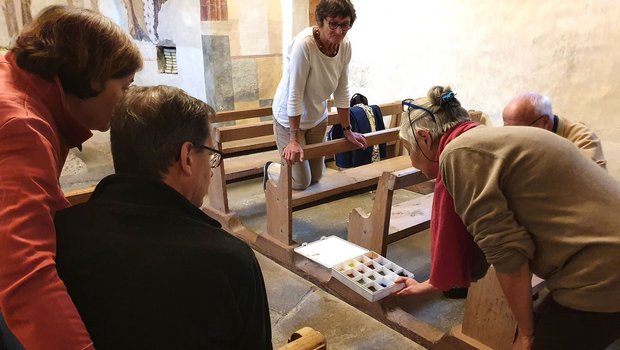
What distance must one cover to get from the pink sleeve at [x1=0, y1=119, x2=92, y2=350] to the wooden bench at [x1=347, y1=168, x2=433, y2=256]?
5.90ft

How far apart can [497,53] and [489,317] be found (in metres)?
2.82

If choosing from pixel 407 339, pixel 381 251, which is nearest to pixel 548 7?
pixel 381 251

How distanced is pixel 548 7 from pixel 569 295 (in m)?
3.16

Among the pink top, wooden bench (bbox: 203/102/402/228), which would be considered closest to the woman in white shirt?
wooden bench (bbox: 203/102/402/228)

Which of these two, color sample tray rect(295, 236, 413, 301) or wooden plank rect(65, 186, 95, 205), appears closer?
wooden plank rect(65, 186, 95, 205)

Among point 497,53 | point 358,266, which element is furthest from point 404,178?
point 497,53

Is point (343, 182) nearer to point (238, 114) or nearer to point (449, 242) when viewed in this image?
point (238, 114)

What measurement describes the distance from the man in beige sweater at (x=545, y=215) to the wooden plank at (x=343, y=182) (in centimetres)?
194

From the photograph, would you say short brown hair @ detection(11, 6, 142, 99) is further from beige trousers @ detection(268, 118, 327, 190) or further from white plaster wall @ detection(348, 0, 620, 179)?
white plaster wall @ detection(348, 0, 620, 179)

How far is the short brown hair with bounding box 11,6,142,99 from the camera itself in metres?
1.08

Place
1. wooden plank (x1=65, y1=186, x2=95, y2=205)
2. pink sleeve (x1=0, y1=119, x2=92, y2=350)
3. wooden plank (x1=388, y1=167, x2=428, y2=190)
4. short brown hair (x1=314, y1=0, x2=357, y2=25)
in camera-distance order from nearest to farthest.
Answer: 1. pink sleeve (x1=0, y1=119, x2=92, y2=350)
2. wooden plank (x1=65, y1=186, x2=95, y2=205)
3. wooden plank (x1=388, y1=167, x2=428, y2=190)
4. short brown hair (x1=314, y1=0, x2=357, y2=25)

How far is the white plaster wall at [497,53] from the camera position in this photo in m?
3.41

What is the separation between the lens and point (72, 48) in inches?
43.6

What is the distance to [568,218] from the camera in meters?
1.18
